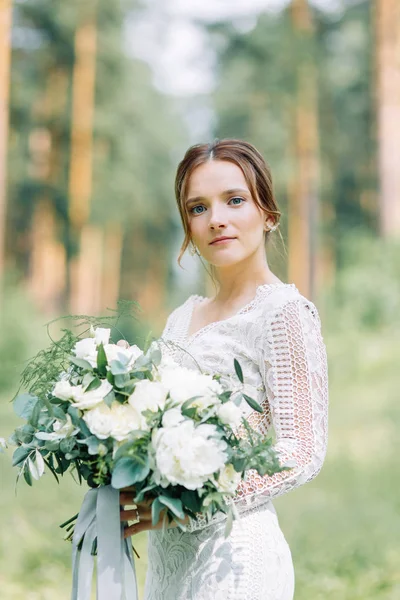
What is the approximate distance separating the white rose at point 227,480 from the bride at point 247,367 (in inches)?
7.4

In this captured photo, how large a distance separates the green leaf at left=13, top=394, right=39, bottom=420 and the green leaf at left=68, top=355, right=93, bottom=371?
0.50ft

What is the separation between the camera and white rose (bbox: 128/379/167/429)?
1859mm

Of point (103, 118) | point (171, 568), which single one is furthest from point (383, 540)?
point (103, 118)

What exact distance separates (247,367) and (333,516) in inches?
237

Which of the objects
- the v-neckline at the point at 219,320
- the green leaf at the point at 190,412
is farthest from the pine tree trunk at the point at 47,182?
the green leaf at the point at 190,412

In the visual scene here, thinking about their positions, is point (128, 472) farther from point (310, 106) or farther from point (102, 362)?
point (310, 106)

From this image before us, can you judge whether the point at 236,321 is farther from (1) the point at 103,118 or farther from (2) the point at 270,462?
(1) the point at 103,118

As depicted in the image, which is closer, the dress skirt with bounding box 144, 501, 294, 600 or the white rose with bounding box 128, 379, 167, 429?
the white rose with bounding box 128, 379, 167, 429

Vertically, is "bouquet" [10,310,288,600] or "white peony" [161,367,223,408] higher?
"white peony" [161,367,223,408]

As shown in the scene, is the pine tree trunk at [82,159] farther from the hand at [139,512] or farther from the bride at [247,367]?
the hand at [139,512]

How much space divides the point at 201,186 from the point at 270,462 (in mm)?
940

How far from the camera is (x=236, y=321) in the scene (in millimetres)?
2348

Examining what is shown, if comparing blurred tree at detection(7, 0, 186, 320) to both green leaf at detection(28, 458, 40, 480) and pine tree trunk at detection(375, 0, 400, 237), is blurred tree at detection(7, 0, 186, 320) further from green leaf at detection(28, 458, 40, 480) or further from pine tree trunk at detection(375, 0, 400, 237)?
green leaf at detection(28, 458, 40, 480)

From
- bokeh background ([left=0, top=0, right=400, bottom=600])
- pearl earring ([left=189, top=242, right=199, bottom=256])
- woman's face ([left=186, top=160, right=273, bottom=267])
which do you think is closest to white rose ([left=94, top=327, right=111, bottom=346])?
woman's face ([left=186, top=160, right=273, bottom=267])
